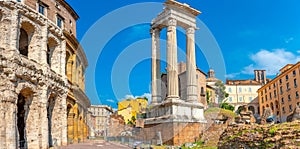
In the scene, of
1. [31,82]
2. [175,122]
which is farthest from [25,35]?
[175,122]

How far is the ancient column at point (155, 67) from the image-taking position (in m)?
30.2

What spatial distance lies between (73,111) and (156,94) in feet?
26.3

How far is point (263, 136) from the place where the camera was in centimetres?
1420

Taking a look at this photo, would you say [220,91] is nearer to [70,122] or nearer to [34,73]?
[70,122]

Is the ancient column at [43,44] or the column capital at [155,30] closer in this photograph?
the ancient column at [43,44]

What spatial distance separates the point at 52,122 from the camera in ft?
84.7

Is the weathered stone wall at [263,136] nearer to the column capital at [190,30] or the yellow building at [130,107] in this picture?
the column capital at [190,30]

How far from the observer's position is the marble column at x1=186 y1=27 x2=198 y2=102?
29.7 m

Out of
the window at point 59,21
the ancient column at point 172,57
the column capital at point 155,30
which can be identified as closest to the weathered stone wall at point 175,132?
the ancient column at point 172,57

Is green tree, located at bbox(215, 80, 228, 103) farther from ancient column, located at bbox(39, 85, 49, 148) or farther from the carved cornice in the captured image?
ancient column, located at bbox(39, 85, 49, 148)

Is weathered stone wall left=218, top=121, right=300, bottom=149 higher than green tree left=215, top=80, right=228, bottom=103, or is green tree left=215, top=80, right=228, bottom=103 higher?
green tree left=215, top=80, right=228, bottom=103

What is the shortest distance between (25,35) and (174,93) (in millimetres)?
13211

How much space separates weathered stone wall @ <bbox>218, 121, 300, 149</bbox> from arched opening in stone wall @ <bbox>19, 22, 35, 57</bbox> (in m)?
16.0

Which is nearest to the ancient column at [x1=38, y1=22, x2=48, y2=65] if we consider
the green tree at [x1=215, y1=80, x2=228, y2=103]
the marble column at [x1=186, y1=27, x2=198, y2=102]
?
the marble column at [x1=186, y1=27, x2=198, y2=102]
